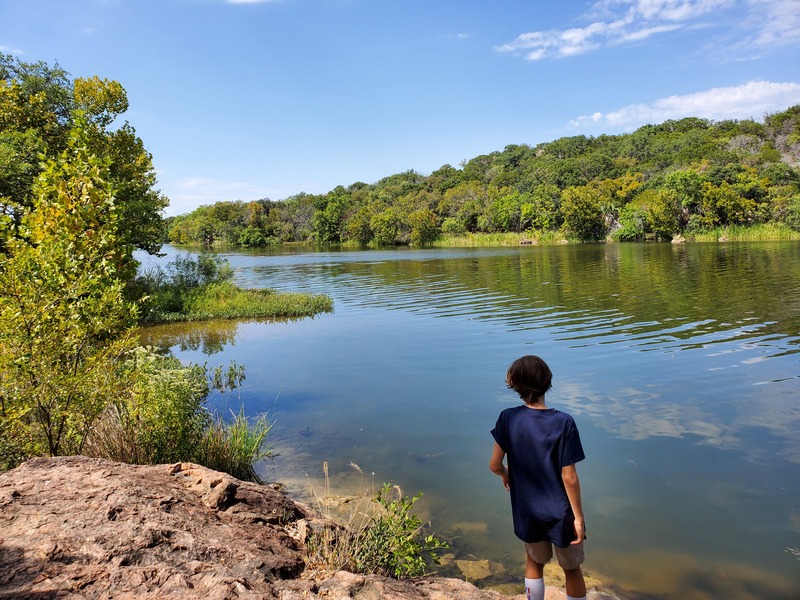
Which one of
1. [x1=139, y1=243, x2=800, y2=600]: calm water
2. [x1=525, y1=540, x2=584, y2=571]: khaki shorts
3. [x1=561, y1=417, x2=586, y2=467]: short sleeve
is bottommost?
[x1=139, y1=243, x2=800, y2=600]: calm water

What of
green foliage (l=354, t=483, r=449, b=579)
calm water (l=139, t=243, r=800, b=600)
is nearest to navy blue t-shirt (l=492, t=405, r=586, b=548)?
green foliage (l=354, t=483, r=449, b=579)

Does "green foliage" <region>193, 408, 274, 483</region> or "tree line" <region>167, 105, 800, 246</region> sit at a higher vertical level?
"tree line" <region>167, 105, 800, 246</region>

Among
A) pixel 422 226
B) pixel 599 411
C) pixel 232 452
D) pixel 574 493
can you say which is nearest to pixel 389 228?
pixel 422 226

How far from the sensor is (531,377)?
3.67 meters

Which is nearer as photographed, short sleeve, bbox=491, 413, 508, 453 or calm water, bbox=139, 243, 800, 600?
short sleeve, bbox=491, 413, 508, 453

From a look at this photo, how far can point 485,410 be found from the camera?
10.6 metres

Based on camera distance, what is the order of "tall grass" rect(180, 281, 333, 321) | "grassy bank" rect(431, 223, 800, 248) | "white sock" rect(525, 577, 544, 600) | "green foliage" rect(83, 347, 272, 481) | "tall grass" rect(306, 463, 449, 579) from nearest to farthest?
1. "white sock" rect(525, 577, 544, 600)
2. "tall grass" rect(306, 463, 449, 579)
3. "green foliage" rect(83, 347, 272, 481)
4. "tall grass" rect(180, 281, 333, 321)
5. "grassy bank" rect(431, 223, 800, 248)

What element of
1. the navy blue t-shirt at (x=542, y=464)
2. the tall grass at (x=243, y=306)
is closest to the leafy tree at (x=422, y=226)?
the tall grass at (x=243, y=306)

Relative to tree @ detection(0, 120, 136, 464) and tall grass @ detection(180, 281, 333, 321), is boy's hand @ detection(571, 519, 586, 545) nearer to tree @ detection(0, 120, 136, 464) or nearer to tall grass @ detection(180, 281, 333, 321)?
tree @ detection(0, 120, 136, 464)

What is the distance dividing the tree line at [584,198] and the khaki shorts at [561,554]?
66868 mm

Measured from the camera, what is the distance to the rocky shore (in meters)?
3.30

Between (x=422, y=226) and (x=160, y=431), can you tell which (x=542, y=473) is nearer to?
(x=160, y=431)

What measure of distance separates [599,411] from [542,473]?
7.17 m

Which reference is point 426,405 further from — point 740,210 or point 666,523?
point 740,210
